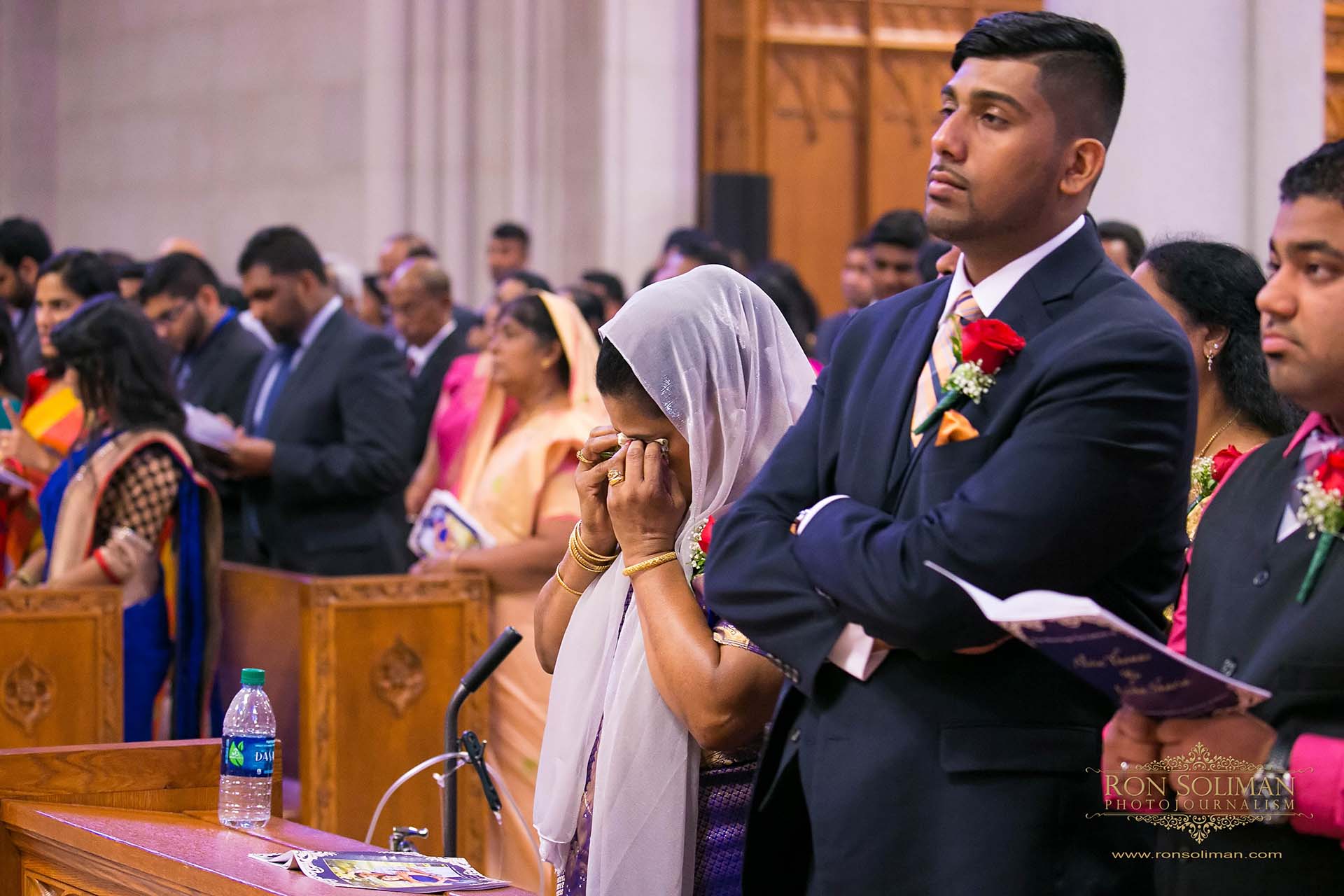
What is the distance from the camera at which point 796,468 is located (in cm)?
252

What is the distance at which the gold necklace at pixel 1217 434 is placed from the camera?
10.3ft

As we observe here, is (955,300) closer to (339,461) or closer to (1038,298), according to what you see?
(1038,298)

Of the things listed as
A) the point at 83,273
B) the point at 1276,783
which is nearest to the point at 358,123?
the point at 83,273

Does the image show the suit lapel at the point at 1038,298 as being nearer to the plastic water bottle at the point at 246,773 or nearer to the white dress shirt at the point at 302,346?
the plastic water bottle at the point at 246,773

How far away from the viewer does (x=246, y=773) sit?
10.5 feet

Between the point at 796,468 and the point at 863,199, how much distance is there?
8.10 metres

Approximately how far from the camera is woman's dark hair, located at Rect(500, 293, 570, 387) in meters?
5.32

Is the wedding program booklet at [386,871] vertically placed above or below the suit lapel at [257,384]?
below

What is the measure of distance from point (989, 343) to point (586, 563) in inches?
38.5

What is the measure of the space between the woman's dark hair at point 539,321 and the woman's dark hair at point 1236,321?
2473 millimetres

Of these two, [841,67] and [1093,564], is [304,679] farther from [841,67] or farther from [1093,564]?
[841,67]

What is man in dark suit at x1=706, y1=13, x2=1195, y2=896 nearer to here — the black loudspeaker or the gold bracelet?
the gold bracelet

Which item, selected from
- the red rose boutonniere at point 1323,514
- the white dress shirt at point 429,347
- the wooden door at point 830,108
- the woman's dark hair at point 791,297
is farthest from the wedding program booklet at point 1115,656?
the wooden door at point 830,108

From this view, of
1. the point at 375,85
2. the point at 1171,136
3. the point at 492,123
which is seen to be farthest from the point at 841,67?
the point at 1171,136
